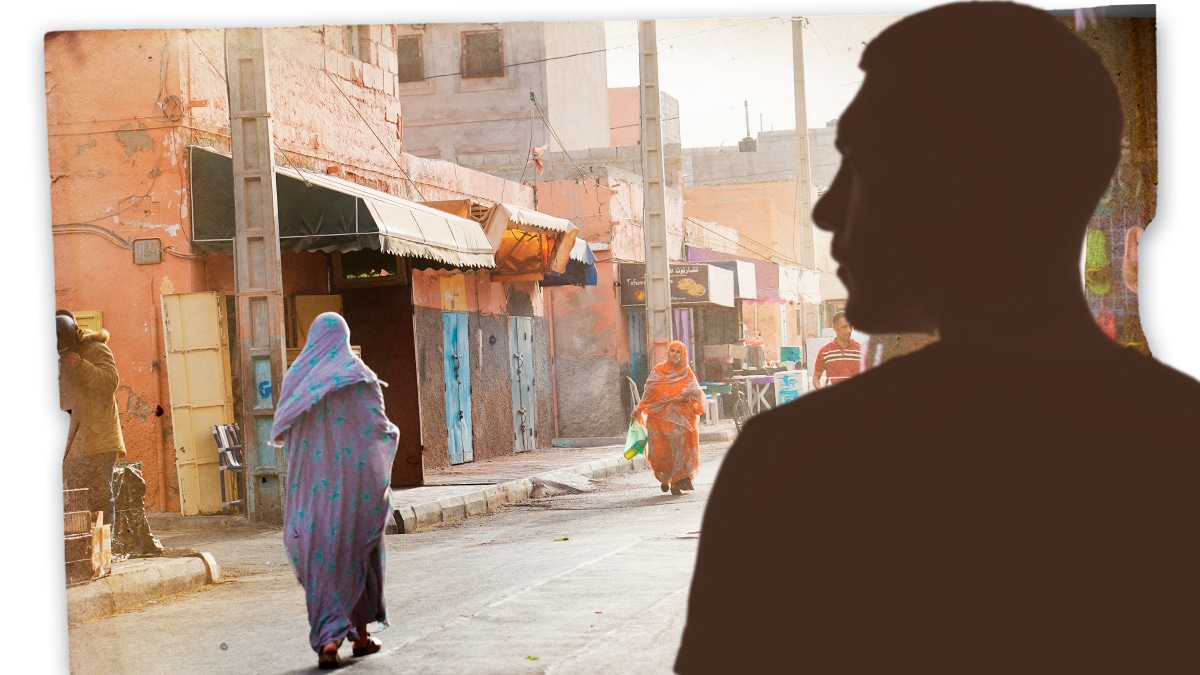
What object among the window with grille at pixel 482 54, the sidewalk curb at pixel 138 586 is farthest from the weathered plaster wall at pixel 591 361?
the sidewalk curb at pixel 138 586

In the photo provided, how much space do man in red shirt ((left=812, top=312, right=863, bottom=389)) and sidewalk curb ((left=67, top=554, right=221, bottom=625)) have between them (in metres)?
3.02

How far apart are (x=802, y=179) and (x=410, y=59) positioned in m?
2.18

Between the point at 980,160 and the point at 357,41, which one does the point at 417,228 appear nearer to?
the point at 357,41

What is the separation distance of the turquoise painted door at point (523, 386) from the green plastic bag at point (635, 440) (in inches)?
49.8

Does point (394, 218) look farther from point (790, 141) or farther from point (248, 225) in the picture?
point (790, 141)

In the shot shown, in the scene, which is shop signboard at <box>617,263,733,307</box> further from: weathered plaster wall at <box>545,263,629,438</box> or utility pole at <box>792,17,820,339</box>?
utility pole at <box>792,17,820,339</box>

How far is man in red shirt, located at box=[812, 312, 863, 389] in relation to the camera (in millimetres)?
5172

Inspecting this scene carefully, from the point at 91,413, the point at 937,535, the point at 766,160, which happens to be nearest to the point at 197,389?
the point at 91,413

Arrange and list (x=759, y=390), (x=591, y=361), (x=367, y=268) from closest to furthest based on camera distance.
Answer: (x=759, y=390)
(x=591, y=361)
(x=367, y=268)

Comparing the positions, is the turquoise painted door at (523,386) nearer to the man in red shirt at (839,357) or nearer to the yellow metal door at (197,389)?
the yellow metal door at (197,389)

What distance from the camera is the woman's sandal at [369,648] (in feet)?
16.1

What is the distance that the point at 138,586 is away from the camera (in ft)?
18.8

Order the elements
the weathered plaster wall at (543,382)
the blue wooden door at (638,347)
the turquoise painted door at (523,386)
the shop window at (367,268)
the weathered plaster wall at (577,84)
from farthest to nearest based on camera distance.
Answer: the turquoise painted door at (523,386), the shop window at (367,268), the weathered plaster wall at (543,382), the blue wooden door at (638,347), the weathered plaster wall at (577,84)

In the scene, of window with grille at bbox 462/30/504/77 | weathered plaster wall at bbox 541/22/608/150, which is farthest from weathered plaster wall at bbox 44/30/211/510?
weathered plaster wall at bbox 541/22/608/150
